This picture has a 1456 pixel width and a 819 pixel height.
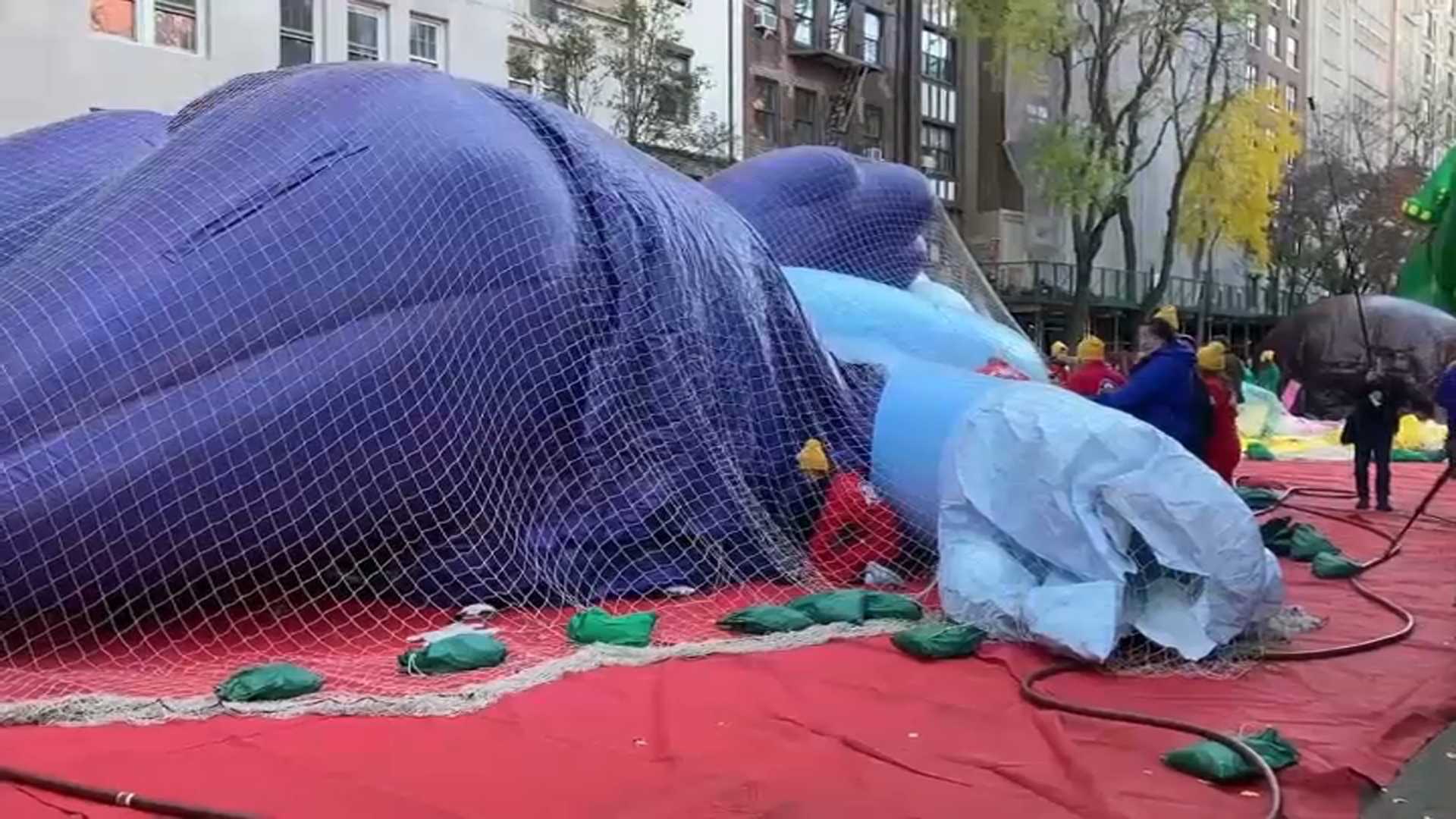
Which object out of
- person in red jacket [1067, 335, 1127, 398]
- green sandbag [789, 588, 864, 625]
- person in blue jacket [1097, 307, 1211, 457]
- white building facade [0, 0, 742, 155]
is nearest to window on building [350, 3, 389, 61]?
white building facade [0, 0, 742, 155]

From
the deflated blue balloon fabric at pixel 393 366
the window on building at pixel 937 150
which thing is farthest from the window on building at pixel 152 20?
the window on building at pixel 937 150

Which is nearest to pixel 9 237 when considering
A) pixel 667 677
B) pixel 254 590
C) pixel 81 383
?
pixel 81 383

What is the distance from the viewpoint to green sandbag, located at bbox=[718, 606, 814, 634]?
253 inches

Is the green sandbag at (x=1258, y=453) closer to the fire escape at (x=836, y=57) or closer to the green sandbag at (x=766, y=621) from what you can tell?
the green sandbag at (x=766, y=621)

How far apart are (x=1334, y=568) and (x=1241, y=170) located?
2966 cm

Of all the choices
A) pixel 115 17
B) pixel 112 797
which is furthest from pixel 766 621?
Result: pixel 115 17

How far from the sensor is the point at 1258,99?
1410 inches

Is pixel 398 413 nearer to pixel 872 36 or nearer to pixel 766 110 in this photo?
pixel 766 110

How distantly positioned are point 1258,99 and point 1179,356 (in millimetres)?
29953

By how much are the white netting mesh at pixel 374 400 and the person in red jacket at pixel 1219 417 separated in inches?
82.5

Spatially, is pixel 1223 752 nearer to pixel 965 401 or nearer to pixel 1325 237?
pixel 965 401

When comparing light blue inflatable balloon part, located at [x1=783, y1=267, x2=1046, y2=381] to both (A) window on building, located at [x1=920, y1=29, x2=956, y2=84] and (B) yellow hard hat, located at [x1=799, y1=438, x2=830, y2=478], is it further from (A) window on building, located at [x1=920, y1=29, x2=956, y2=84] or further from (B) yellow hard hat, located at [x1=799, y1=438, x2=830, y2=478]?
(A) window on building, located at [x1=920, y1=29, x2=956, y2=84]

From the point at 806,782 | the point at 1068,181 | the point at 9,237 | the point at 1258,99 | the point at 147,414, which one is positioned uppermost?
the point at 1258,99

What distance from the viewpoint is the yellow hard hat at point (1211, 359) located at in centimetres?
902
